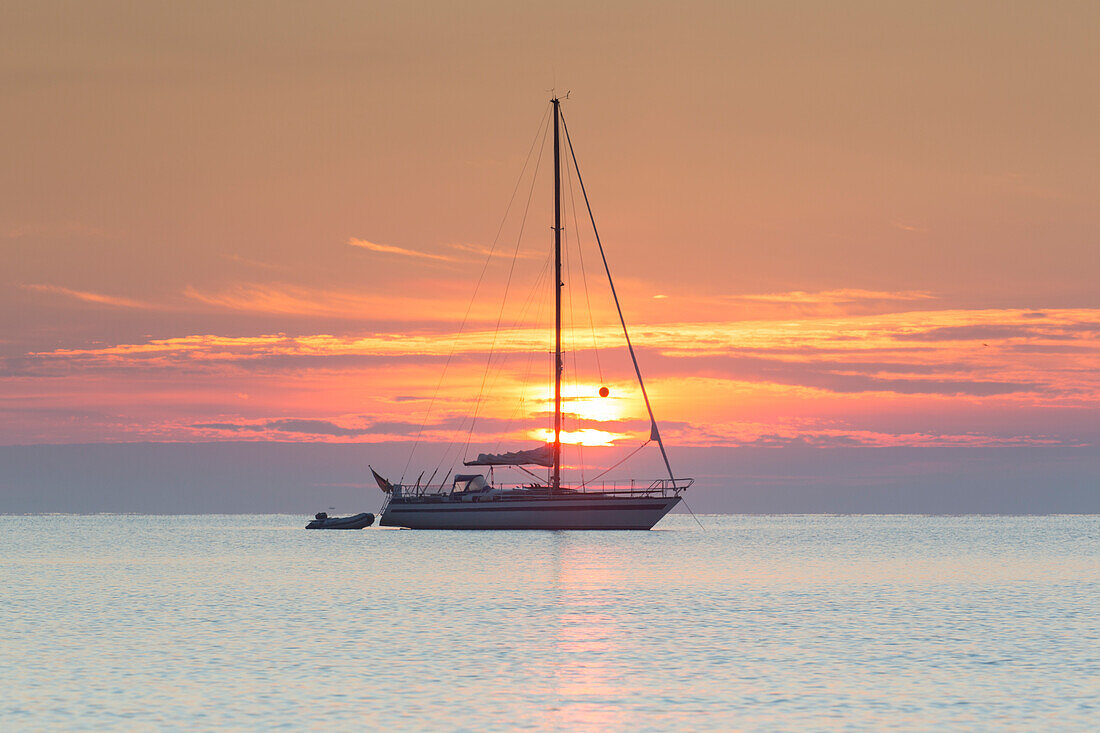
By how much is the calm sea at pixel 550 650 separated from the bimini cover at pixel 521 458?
2180cm

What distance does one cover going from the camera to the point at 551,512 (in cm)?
9588

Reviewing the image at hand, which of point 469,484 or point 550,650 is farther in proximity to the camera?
point 469,484

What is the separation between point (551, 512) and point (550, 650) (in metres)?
58.2

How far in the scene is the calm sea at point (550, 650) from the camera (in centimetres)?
2725

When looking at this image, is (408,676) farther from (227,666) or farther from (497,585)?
(497,585)

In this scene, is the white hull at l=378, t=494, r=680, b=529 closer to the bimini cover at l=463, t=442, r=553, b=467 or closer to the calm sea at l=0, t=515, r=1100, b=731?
the bimini cover at l=463, t=442, r=553, b=467

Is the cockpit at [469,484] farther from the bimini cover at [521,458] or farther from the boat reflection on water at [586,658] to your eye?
the boat reflection on water at [586,658]

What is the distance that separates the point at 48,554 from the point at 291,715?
3594 inches

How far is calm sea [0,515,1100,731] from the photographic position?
27.2 meters

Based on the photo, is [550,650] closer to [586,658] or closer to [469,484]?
[586,658]

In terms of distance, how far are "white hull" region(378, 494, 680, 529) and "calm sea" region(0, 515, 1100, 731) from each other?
62.3 feet

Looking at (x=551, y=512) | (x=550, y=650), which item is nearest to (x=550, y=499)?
(x=551, y=512)

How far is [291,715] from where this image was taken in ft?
88.3

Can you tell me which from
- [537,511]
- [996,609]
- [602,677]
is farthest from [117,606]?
[537,511]
